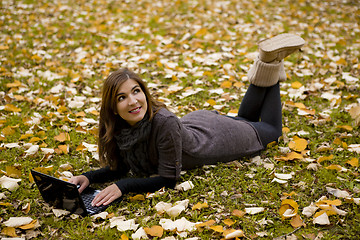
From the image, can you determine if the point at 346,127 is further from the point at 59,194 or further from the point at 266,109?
the point at 59,194

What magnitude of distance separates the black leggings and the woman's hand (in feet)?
4.14

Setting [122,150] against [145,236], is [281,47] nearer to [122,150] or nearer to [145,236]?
[122,150]

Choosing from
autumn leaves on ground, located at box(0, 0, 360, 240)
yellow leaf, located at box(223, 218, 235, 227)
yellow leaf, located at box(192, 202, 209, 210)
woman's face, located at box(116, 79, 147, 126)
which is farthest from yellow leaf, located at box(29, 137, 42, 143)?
yellow leaf, located at box(223, 218, 235, 227)

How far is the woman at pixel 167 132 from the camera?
228 centimetres

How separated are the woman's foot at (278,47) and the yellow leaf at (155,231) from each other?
1.64 m

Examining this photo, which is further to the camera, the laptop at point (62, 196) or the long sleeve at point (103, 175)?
the long sleeve at point (103, 175)

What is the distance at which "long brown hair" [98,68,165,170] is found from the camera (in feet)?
7.41

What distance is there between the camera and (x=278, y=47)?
8.84ft

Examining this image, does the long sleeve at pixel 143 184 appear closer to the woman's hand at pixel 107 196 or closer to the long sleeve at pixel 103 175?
the woman's hand at pixel 107 196

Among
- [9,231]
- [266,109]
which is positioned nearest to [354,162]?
[266,109]

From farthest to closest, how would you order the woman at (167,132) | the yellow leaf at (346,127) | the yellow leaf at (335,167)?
the yellow leaf at (346,127), the yellow leaf at (335,167), the woman at (167,132)

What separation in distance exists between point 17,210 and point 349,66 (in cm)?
428

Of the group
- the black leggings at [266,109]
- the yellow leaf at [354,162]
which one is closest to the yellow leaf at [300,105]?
the black leggings at [266,109]

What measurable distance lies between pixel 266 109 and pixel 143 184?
1269 millimetres
